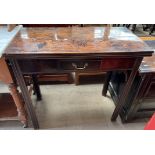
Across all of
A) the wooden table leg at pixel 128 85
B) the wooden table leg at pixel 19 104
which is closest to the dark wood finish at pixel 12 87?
the wooden table leg at pixel 19 104

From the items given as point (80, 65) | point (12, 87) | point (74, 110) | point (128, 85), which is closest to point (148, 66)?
point (128, 85)

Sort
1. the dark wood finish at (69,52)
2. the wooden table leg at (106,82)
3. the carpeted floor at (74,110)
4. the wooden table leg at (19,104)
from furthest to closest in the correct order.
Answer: the wooden table leg at (106,82), the carpeted floor at (74,110), the wooden table leg at (19,104), the dark wood finish at (69,52)

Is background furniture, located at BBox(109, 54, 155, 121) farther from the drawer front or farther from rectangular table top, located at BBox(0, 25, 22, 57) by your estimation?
rectangular table top, located at BBox(0, 25, 22, 57)

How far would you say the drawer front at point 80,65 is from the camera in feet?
3.05

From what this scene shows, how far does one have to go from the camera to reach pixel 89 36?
1.10 meters

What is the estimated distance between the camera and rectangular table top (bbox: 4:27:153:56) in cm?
89

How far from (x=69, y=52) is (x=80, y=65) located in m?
0.12

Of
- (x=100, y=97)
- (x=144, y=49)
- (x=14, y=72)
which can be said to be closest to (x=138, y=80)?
(x=144, y=49)

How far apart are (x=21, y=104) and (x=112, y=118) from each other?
822mm

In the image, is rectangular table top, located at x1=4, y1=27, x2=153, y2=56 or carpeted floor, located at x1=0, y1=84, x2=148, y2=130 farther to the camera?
carpeted floor, located at x1=0, y1=84, x2=148, y2=130

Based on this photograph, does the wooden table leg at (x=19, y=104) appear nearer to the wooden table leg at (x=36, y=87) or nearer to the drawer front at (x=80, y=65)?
the wooden table leg at (x=36, y=87)

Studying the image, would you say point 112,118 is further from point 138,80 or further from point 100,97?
point 138,80

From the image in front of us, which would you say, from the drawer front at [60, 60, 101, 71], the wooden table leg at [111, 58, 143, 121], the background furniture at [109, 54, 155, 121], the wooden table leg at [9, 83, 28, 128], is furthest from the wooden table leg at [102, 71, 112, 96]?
the wooden table leg at [9, 83, 28, 128]

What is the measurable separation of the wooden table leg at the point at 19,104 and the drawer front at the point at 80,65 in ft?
1.39
